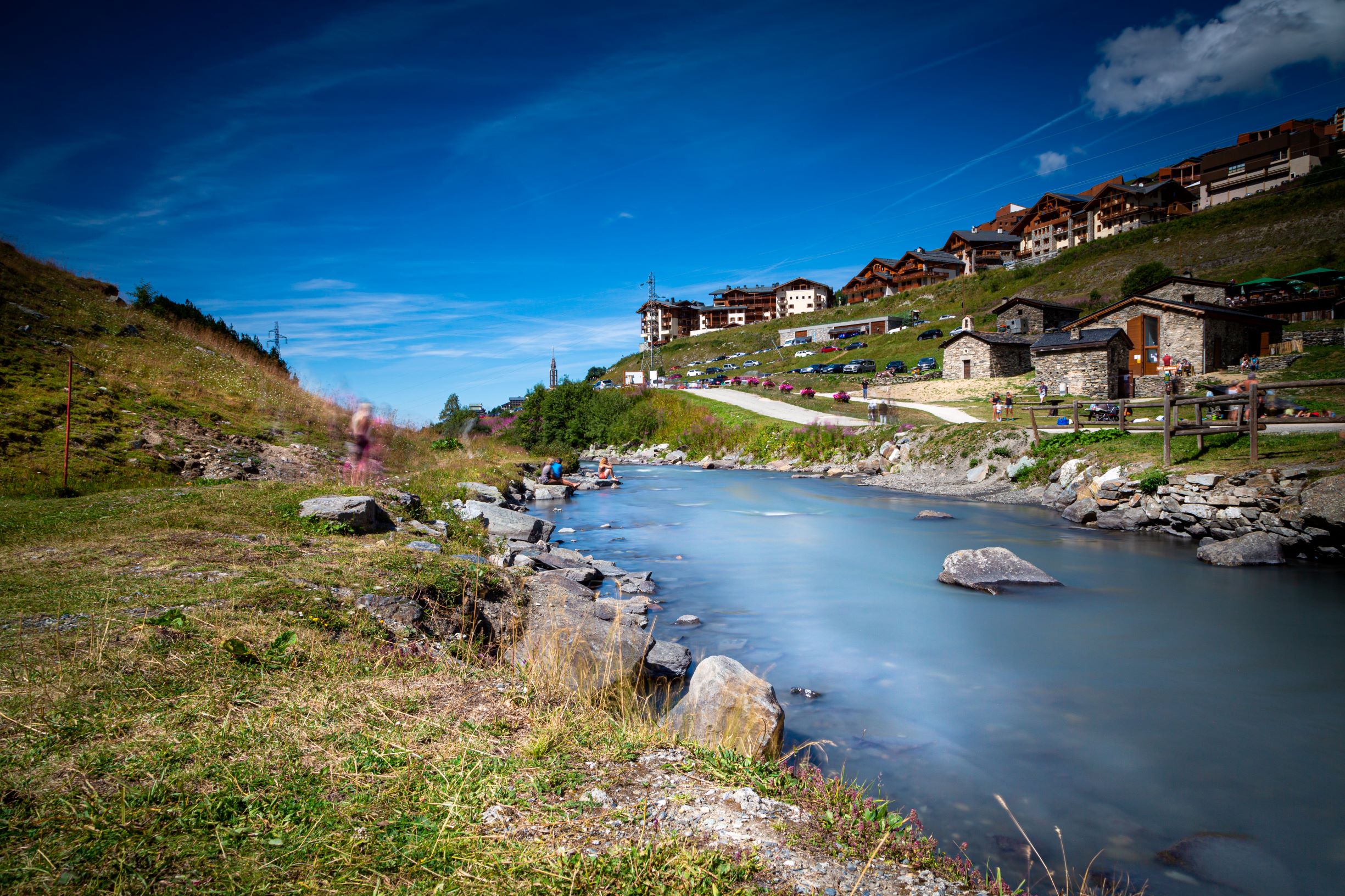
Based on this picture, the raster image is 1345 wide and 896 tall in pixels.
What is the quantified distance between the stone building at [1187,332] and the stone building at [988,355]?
9.77m

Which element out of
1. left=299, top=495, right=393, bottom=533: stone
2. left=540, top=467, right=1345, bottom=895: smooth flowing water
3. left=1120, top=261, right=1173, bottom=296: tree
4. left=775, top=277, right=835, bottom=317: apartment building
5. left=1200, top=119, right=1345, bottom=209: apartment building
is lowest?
left=540, top=467, right=1345, bottom=895: smooth flowing water

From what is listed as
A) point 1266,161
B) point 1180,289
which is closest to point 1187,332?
point 1180,289

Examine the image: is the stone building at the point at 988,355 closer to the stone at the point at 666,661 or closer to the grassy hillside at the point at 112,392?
the grassy hillside at the point at 112,392

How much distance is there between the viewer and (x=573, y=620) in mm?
7953

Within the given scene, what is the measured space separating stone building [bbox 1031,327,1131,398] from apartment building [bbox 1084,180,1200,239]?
6999 centimetres

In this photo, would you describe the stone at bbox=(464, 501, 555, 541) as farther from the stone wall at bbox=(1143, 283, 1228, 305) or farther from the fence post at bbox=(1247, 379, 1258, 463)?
the stone wall at bbox=(1143, 283, 1228, 305)

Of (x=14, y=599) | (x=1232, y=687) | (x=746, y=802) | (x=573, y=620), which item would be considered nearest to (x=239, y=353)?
(x=14, y=599)

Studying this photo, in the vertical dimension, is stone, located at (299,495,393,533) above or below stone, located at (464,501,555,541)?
above

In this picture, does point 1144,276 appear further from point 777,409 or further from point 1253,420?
point 1253,420

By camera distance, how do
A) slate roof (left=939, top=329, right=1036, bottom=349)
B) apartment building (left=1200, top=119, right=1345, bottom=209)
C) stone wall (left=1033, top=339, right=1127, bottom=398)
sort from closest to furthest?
stone wall (left=1033, top=339, right=1127, bottom=398) < slate roof (left=939, top=329, right=1036, bottom=349) < apartment building (left=1200, top=119, right=1345, bottom=209)

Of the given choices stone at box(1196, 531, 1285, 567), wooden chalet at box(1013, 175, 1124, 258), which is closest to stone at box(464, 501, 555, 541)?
stone at box(1196, 531, 1285, 567)

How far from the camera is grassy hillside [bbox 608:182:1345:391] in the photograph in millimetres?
65750

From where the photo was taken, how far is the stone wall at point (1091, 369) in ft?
133

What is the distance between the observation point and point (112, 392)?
17422 millimetres
